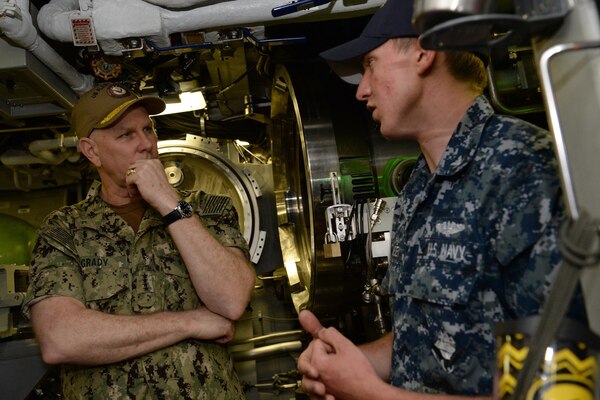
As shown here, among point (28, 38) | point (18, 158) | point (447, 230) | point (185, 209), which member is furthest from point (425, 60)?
point (18, 158)

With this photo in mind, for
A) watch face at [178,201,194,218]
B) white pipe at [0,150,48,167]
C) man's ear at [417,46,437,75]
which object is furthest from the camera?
white pipe at [0,150,48,167]

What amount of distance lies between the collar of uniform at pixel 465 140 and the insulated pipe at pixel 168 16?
4.00 feet

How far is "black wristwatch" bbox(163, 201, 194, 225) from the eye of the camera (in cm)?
244

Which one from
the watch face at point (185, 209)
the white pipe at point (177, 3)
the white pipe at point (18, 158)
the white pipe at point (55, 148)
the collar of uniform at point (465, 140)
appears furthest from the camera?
the white pipe at point (18, 158)

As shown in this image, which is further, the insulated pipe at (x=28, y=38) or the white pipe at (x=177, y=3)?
the white pipe at (x=177, y=3)

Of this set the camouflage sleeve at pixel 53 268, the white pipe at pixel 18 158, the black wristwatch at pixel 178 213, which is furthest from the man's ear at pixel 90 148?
the white pipe at pixel 18 158

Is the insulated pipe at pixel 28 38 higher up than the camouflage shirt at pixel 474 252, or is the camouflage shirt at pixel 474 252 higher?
the insulated pipe at pixel 28 38

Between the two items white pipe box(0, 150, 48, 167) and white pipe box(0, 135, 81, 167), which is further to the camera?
white pipe box(0, 150, 48, 167)

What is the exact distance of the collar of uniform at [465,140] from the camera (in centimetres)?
150

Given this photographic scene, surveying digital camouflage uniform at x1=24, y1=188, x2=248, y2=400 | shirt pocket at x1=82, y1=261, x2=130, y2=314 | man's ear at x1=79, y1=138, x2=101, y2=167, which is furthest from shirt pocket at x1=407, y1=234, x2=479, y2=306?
man's ear at x1=79, y1=138, x2=101, y2=167

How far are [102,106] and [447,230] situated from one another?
1.86 metres

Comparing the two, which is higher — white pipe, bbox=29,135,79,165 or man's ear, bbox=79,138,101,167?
white pipe, bbox=29,135,79,165

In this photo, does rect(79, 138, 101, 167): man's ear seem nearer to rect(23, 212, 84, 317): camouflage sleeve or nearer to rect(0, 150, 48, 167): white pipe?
rect(23, 212, 84, 317): camouflage sleeve

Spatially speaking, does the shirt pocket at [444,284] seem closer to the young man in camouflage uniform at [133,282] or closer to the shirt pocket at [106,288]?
the young man in camouflage uniform at [133,282]
